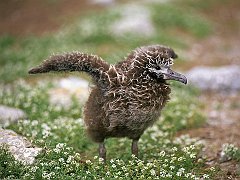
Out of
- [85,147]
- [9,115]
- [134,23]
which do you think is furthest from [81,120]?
[134,23]

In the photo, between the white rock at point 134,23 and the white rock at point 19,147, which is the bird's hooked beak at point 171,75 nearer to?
the white rock at point 19,147

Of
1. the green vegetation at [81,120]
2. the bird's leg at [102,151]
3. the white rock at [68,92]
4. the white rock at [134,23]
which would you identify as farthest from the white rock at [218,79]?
the bird's leg at [102,151]

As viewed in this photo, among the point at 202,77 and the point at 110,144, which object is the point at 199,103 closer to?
the point at 202,77

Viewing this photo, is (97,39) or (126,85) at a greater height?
(126,85)

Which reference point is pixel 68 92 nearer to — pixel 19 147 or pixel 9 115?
pixel 9 115

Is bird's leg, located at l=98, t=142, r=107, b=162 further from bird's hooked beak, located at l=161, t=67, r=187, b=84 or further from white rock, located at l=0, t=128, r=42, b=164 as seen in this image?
bird's hooked beak, located at l=161, t=67, r=187, b=84

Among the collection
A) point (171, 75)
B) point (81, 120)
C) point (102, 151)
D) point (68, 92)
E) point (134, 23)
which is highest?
point (171, 75)

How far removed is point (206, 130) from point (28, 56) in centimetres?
791

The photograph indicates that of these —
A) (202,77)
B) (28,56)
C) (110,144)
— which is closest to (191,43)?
(202,77)

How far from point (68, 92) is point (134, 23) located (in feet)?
25.1

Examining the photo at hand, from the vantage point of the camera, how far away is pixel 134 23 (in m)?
20.3

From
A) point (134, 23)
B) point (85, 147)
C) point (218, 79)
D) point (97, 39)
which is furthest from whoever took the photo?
point (134, 23)

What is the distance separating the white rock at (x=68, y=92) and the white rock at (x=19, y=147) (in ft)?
12.7

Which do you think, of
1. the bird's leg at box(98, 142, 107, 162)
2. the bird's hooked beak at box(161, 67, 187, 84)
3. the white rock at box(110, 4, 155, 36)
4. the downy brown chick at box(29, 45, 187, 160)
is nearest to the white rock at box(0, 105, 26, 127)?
the bird's leg at box(98, 142, 107, 162)
